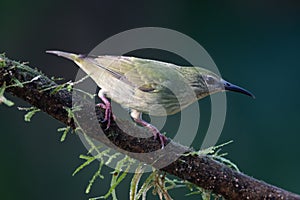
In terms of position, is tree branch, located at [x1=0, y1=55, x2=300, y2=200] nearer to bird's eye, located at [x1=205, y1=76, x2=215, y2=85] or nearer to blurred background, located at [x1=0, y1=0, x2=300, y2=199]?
bird's eye, located at [x1=205, y1=76, x2=215, y2=85]

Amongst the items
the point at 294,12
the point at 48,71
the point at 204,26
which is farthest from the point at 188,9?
the point at 48,71

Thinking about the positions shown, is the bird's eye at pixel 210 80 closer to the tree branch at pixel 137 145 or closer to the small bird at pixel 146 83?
the small bird at pixel 146 83

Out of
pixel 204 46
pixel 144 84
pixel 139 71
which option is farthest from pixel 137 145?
pixel 204 46

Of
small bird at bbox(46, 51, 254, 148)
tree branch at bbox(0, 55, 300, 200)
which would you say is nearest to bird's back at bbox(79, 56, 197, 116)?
small bird at bbox(46, 51, 254, 148)

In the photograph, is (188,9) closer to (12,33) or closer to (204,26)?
(204,26)

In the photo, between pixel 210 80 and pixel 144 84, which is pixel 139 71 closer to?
pixel 144 84

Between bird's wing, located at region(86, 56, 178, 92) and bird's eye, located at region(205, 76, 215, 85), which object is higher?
bird's wing, located at region(86, 56, 178, 92)

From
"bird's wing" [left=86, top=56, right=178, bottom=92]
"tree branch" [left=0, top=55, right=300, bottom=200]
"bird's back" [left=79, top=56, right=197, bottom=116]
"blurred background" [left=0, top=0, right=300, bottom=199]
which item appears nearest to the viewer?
"tree branch" [left=0, top=55, right=300, bottom=200]
